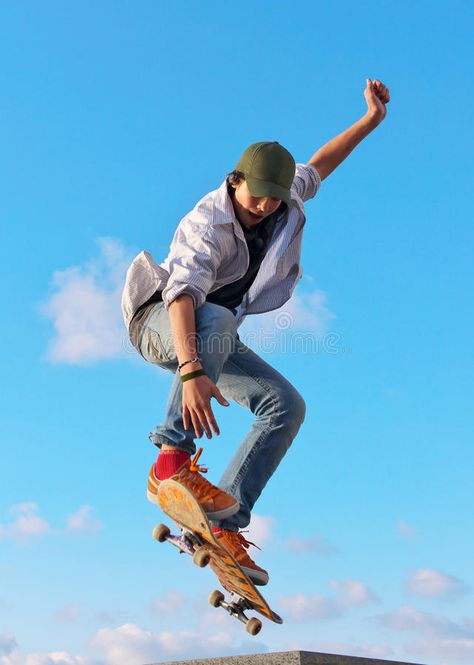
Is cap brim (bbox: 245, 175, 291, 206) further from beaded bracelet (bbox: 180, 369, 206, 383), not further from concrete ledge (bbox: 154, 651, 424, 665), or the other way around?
concrete ledge (bbox: 154, 651, 424, 665)

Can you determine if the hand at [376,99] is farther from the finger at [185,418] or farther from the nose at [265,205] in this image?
the finger at [185,418]

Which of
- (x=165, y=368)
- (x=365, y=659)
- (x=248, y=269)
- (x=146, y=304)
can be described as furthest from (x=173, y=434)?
(x=365, y=659)

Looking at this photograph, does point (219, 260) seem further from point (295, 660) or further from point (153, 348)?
point (295, 660)

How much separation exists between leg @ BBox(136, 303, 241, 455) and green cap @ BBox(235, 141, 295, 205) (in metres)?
0.97

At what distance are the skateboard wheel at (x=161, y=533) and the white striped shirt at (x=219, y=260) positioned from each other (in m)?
1.67

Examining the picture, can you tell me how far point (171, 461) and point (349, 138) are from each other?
3.54 metres

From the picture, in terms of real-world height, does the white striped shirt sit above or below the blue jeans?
above

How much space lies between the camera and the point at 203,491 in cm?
597

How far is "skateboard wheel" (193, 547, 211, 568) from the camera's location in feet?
19.6

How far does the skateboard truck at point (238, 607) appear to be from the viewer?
6141mm

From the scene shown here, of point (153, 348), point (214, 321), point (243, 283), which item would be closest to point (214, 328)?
point (214, 321)

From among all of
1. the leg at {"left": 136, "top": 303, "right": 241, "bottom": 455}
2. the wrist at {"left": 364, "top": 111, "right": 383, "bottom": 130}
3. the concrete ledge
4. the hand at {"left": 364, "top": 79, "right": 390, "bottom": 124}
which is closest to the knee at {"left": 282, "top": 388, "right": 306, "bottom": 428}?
the leg at {"left": 136, "top": 303, "right": 241, "bottom": 455}

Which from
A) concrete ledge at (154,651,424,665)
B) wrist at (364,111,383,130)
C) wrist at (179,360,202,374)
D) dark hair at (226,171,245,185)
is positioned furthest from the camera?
wrist at (364,111,383,130)

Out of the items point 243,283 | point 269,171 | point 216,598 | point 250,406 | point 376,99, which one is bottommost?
point 216,598
